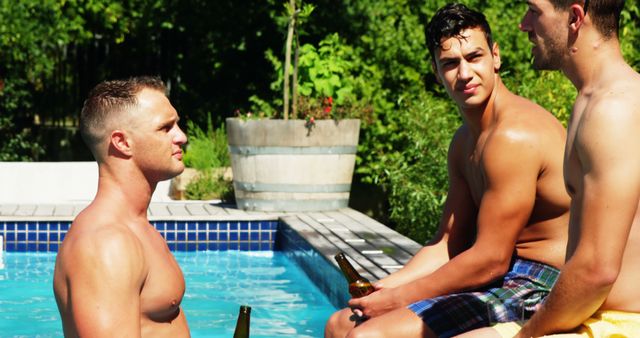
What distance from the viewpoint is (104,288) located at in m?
2.32

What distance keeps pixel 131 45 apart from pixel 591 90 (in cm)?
Result: 1337

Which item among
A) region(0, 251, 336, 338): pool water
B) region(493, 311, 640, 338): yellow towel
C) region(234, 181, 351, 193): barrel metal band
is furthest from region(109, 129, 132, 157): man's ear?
region(234, 181, 351, 193): barrel metal band

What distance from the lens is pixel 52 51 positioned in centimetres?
1559

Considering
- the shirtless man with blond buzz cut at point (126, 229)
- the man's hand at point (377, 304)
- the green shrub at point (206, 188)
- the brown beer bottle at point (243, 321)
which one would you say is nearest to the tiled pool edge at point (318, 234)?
the green shrub at point (206, 188)

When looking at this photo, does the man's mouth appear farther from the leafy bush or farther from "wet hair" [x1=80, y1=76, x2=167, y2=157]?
the leafy bush

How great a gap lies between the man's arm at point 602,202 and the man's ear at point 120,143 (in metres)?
1.08

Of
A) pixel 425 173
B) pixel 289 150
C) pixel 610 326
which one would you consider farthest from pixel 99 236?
pixel 289 150

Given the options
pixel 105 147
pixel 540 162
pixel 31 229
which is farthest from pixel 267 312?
pixel 105 147

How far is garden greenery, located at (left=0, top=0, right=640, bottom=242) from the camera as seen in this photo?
8328 millimetres

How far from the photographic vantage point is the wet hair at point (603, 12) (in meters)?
2.45

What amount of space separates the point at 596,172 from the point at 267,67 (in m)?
10.2

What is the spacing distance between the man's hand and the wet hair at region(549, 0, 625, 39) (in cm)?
131

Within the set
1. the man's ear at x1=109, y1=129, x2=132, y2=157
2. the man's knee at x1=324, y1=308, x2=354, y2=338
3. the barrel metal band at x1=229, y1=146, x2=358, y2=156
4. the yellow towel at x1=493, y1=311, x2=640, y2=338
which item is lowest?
the barrel metal band at x1=229, y1=146, x2=358, y2=156

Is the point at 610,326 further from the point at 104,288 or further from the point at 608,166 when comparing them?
the point at 104,288
